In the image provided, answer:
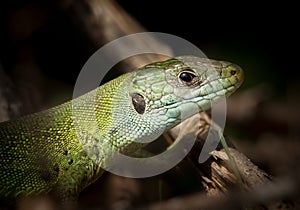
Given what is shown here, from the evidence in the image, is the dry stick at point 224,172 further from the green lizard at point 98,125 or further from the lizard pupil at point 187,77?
the lizard pupil at point 187,77

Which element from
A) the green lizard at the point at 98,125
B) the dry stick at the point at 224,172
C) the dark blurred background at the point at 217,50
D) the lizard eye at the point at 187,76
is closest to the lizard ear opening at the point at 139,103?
the green lizard at the point at 98,125

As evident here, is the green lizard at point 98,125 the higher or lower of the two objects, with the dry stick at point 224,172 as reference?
higher

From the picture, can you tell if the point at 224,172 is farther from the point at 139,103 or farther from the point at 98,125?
the point at 98,125

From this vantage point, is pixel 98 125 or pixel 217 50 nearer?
pixel 98 125

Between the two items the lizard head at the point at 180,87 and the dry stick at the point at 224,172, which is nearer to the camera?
the dry stick at the point at 224,172

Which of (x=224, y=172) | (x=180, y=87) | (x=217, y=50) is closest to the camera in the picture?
(x=224, y=172)

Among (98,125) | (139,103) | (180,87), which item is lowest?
(98,125)

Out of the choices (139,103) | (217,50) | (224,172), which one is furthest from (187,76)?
(217,50)

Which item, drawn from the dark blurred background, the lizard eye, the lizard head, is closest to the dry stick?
the lizard head

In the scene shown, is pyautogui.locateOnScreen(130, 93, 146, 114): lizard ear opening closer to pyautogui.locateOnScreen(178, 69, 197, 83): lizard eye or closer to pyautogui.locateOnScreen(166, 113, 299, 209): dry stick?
pyautogui.locateOnScreen(178, 69, 197, 83): lizard eye

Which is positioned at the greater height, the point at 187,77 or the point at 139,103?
the point at 187,77
